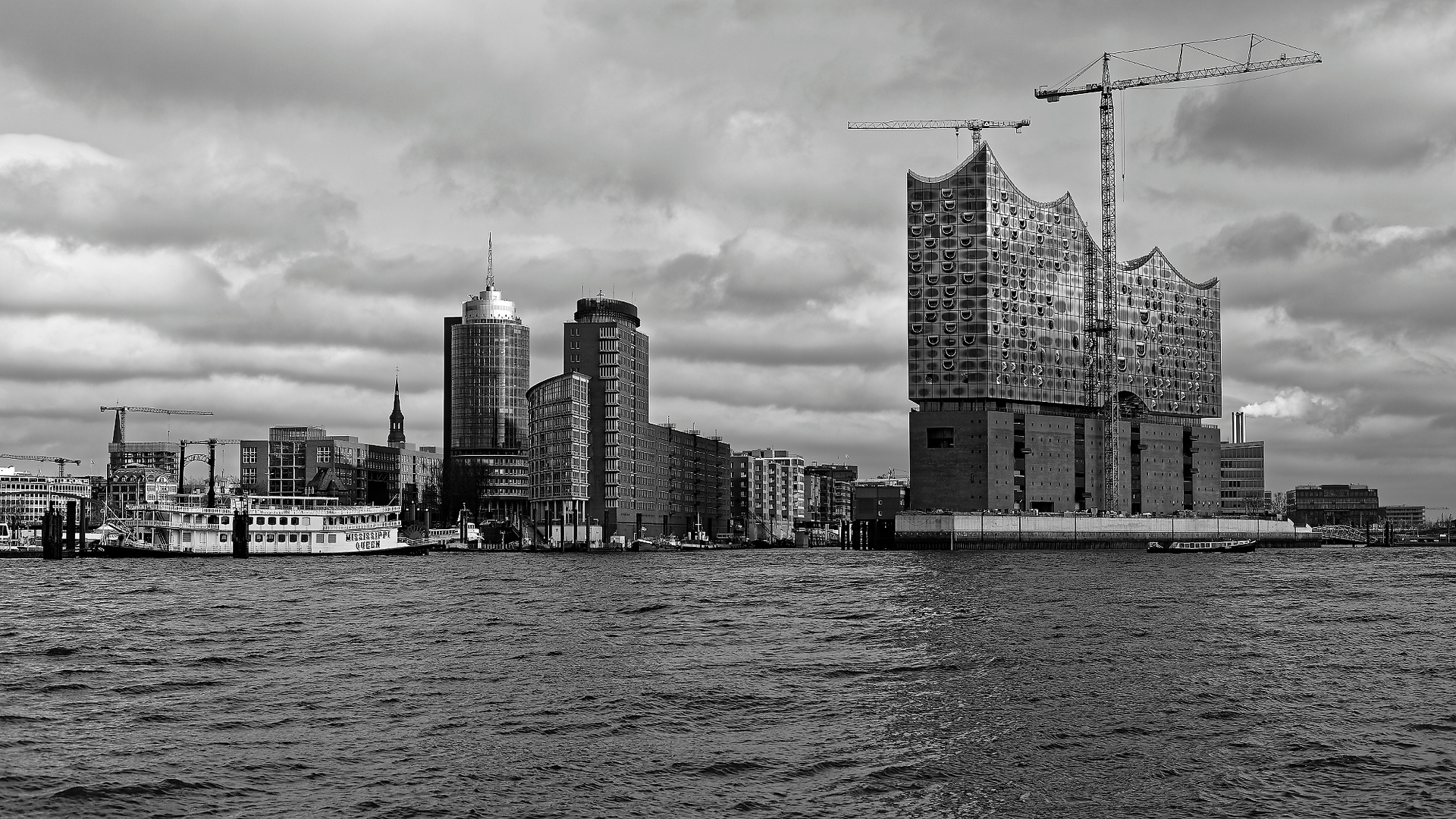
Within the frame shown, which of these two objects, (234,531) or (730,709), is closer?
(730,709)

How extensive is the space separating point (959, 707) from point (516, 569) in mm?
106996

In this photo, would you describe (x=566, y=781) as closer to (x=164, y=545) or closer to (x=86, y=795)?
(x=86, y=795)

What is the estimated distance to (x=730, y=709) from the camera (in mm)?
37531

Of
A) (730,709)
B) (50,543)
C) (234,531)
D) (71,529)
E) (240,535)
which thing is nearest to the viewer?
(730,709)

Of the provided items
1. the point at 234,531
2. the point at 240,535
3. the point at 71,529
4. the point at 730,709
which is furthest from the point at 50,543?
the point at 730,709

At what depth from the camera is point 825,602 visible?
262 ft

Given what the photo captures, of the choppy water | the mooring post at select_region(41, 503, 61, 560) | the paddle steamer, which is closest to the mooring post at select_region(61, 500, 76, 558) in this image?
the paddle steamer

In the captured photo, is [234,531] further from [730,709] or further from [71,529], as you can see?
[730,709]

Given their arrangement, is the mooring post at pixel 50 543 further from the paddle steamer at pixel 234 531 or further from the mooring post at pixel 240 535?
the mooring post at pixel 240 535

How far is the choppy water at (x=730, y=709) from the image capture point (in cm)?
2741

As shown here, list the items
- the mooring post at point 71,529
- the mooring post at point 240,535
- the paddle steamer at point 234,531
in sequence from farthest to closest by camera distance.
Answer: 1. the mooring post at point 71,529
2. the paddle steamer at point 234,531
3. the mooring post at point 240,535

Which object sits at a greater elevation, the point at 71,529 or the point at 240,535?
the point at 71,529

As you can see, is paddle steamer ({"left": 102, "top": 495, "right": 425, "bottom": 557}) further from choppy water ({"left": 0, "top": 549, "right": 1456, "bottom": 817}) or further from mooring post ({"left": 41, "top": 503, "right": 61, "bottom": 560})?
choppy water ({"left": 0, "top": 549, "right": 1456, "bottom": 817})

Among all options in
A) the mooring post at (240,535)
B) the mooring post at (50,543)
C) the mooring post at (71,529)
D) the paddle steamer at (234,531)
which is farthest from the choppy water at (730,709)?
the mooring post at (71,529)
